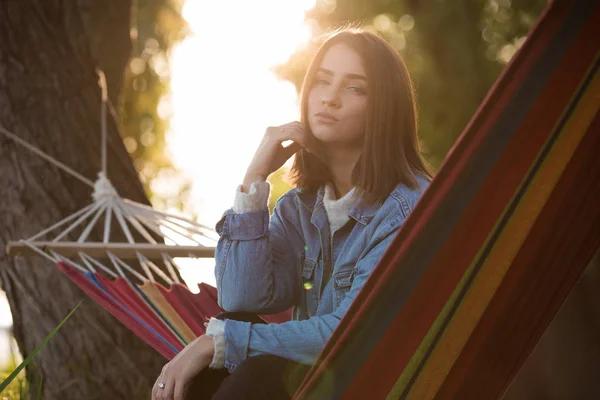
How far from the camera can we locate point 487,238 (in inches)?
47.3

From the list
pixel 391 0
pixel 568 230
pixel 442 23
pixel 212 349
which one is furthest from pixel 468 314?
pixel 391 0

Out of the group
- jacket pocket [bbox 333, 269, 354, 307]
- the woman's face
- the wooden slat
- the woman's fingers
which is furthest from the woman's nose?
the wooden slat

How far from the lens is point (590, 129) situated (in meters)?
1.18

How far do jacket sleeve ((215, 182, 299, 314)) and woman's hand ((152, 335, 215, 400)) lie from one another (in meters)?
0.21

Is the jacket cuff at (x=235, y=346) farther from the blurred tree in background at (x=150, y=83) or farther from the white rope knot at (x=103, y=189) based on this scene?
the blurred tree in background at (x=150, y=83)

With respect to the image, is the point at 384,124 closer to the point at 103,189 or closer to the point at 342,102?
the point at 342,102

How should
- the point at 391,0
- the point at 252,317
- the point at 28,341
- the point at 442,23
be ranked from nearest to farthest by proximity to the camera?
the point at 252,317, the point at 28,341, the point at 442,23, the point at 391,0

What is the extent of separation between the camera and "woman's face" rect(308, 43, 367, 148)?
1.60 m

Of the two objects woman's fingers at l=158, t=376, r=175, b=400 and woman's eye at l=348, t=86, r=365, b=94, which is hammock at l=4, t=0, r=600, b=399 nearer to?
woman's fingers at l=158, t=376, r=175, b=400

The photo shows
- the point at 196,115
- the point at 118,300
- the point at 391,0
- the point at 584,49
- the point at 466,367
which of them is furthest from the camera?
the point at 196,115

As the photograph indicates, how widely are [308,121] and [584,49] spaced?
68cm


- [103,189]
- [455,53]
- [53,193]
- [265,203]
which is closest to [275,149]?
[265,203]

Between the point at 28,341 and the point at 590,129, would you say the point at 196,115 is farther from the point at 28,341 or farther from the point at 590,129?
the point at 590,129

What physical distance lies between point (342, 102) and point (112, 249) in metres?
0.89
